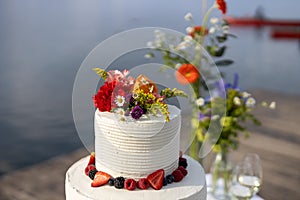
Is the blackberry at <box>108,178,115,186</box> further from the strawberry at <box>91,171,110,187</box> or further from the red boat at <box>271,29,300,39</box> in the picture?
the red boat at <box>271,29,300,39</box>

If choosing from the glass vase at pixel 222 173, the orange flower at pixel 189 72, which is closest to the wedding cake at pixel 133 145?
the orange flower at pixel 189 72

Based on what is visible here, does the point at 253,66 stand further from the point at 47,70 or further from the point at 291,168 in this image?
the point at 291,168

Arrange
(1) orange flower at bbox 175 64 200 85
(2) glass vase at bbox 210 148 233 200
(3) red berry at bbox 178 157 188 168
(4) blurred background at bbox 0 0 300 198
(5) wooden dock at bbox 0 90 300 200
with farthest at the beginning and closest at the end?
1. (4) blurred background at bbox 0 0 300 198
2. (5) wooden dock at bbox 0 90 300 200
3. (2) glass vase at bbox 210 148 233 200
4. (1) orange flower at bbox 175 64 200 85
5. (3) red berry at bbox 178 157 188 168

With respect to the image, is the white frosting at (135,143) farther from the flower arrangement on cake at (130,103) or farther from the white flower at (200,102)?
the white flower at (200,102)

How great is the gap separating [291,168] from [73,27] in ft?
39.8

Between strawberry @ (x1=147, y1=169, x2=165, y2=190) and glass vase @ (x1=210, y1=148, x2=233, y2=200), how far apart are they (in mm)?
798

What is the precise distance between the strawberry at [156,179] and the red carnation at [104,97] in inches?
10.4

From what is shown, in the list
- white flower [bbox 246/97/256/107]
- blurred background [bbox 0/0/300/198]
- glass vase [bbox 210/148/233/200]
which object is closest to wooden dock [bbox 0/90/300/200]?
blurred background [bbox 0/0/300/198]

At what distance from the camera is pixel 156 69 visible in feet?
5.04

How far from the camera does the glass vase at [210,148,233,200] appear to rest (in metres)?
2.20

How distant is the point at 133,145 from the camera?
1.40m

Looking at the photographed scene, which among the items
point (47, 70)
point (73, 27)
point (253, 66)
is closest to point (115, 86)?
point (47, 70)

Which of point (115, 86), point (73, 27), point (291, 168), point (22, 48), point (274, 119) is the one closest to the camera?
point (115, 86)

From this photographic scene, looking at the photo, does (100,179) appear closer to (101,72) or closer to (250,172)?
(101,72)
